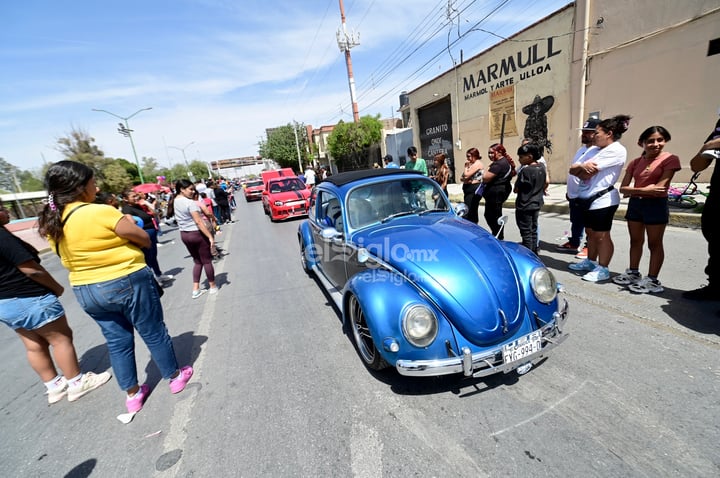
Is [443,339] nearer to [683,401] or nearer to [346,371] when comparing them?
[346,371]

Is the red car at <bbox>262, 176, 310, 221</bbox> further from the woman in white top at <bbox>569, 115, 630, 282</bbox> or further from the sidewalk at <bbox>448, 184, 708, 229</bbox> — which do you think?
the woman in white top at <bbox>569, 115, 630, 282</bbox>

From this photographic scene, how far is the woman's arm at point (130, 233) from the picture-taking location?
2.21 meters

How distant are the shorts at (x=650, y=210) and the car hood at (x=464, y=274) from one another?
2041 millimetres

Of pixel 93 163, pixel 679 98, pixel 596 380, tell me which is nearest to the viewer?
pixel 596 380

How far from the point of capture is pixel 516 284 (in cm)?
236

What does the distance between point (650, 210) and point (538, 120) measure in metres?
9.71

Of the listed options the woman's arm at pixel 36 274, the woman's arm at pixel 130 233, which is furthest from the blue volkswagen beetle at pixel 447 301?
the woman's arm at pixel 36 274

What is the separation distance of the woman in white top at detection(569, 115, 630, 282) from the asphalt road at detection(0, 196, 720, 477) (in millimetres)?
585

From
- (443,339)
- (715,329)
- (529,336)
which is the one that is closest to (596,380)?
(529,336)

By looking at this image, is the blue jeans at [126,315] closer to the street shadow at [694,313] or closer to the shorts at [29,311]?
the shorts at [29,311]

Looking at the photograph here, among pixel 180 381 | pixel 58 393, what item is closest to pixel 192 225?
pixel 58 393

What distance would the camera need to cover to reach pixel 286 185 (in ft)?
41.7

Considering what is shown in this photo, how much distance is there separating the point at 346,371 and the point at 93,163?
4579 cm

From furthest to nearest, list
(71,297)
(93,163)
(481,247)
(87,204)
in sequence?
(93,163), (71,297), (481,247), (87,204)
